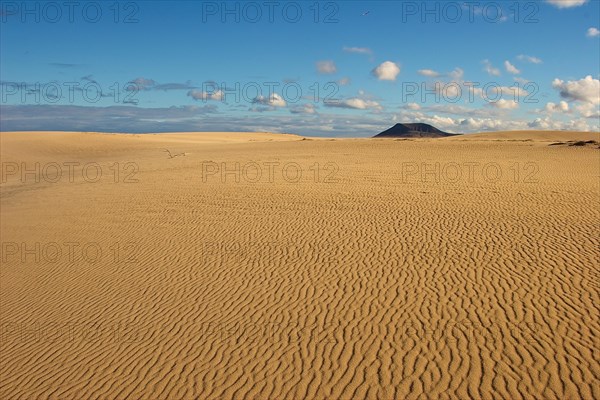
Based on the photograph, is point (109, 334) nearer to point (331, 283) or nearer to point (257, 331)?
point (257, 331)

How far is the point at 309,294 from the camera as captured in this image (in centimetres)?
1009

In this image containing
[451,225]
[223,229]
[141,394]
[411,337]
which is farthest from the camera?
[223,229]

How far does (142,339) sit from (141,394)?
1.75 m

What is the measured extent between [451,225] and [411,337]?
7402mm

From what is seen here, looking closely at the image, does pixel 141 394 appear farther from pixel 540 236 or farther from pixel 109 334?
pixel 540 236

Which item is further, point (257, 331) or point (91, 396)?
point (257, 331)

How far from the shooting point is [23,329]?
396 inches

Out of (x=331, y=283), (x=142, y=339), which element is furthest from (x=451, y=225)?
(x=142, y=339)

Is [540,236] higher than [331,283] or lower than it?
higher

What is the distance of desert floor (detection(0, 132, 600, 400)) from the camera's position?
7234 mm

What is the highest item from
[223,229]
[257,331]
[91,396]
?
[223,229]

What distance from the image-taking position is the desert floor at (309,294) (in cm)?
723

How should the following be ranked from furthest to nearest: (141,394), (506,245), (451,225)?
1. (451,225)
2. (506,245)
3. (141,394)

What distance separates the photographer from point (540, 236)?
12922 mm
